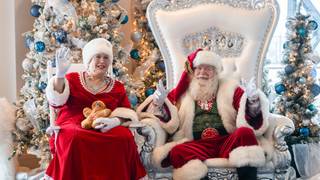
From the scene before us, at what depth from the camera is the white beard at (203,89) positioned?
330 cm

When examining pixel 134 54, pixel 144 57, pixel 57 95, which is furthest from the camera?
pixel 144 57

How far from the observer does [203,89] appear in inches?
130

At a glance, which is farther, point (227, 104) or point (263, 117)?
point (227, 104)

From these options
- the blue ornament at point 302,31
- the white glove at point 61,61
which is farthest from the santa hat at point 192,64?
the blue ornament at point 302,31

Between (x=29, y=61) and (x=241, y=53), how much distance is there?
163cm

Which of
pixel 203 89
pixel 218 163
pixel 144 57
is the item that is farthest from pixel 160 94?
pixel 144 57

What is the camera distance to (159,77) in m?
4.57

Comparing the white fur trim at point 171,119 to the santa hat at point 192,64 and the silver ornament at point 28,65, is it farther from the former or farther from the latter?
the silver ornament at point 28,65

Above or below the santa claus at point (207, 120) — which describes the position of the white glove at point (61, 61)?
above

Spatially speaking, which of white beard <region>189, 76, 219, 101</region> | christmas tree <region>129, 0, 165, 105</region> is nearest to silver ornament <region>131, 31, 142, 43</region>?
christmas tree <region>129, 0, 165, 105</region>

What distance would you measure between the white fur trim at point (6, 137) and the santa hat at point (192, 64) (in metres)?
1.31

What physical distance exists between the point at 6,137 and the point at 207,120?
162 centimetres

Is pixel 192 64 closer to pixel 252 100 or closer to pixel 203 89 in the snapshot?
pixel 203 89

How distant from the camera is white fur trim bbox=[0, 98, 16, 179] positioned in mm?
3855
